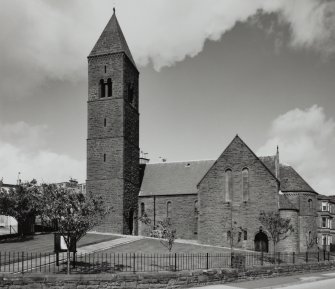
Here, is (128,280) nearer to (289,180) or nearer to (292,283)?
(292,283)

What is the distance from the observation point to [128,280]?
1642 centimetres

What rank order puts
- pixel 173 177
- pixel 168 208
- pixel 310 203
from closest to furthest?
1. pixel 310 203
2. pixel 168 208
3. pixel 173 177

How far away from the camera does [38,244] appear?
33375mm

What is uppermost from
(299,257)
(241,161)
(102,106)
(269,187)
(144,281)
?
(102,106)

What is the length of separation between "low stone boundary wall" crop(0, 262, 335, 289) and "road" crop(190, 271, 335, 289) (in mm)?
502

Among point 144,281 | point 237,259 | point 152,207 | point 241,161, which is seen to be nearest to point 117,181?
point 152,207

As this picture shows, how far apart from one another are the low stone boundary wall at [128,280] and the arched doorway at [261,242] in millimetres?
19976

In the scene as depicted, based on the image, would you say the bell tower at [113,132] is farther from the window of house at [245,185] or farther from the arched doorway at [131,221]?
the window of house at [245,185]

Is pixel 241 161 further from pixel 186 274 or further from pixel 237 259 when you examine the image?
pixel 186 274

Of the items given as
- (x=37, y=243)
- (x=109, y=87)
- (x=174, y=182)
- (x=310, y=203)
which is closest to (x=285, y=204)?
(x=310, y=203)

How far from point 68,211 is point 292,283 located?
11.0 m

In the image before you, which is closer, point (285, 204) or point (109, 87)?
point (285, 204)

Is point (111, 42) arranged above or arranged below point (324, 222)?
above

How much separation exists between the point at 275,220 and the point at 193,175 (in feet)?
59.6
